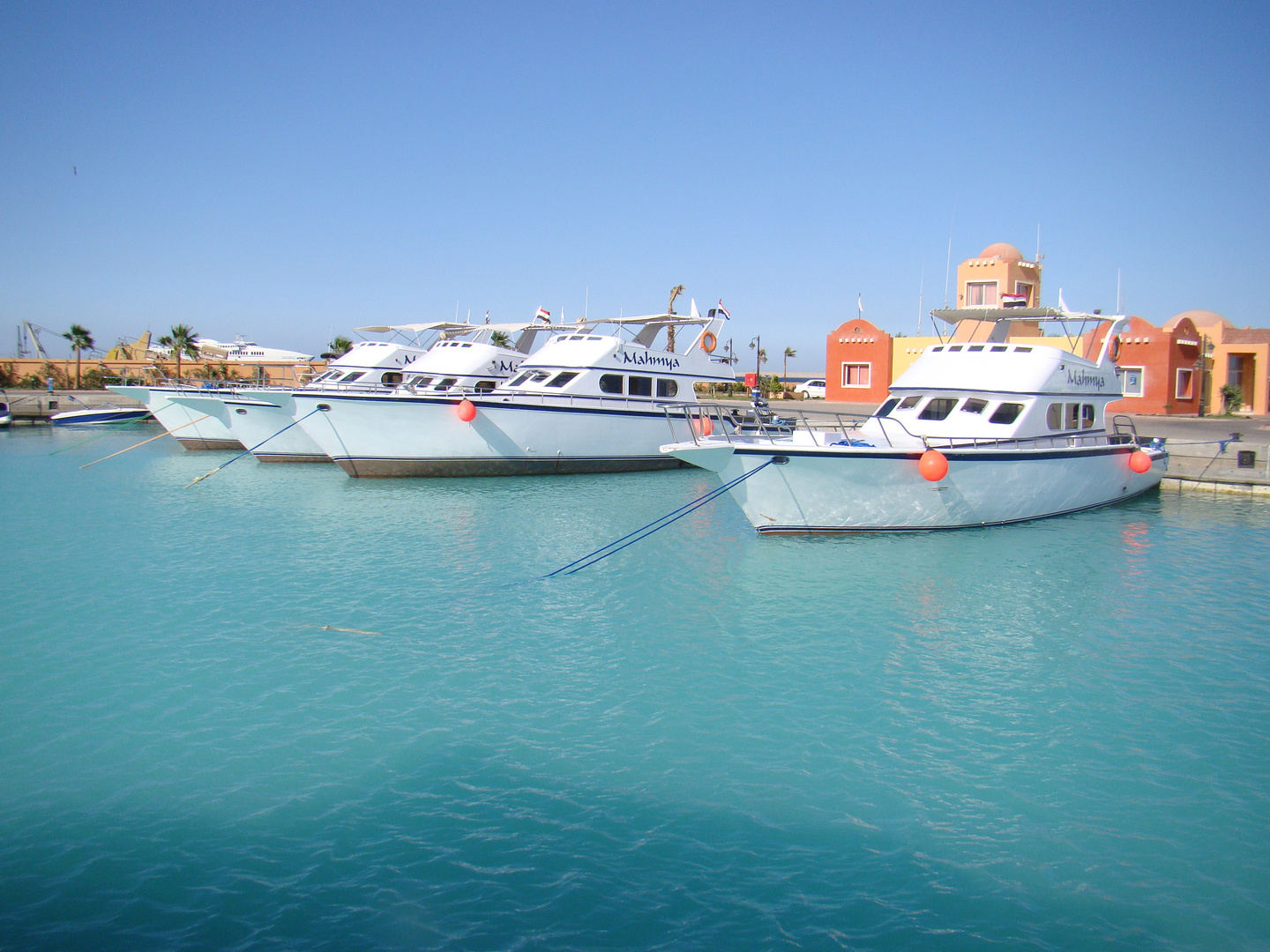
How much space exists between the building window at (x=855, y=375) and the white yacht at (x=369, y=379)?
20.4 m

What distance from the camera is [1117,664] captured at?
8461 millimetres

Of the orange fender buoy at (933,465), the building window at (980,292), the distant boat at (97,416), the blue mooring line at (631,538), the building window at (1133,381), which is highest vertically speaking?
the building window at (980,292)

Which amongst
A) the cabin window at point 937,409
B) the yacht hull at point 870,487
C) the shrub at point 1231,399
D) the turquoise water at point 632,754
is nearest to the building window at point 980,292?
the shrub at point 1231,399

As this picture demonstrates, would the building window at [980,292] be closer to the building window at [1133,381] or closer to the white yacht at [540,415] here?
the building window at [1133,381]

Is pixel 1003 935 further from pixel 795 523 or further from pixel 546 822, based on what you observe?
pixel 795 523

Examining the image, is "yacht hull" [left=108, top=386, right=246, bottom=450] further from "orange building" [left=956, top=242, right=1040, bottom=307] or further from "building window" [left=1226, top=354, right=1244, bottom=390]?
"building window" [left=1226, top=354, right=1244, bottom=390]

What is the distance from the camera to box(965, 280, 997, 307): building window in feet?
139

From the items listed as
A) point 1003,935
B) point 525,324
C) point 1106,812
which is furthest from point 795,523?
point 525,324

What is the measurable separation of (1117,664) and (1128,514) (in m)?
10.4

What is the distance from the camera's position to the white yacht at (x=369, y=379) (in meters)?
25.0

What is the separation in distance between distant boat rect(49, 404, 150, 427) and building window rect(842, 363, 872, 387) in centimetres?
3467

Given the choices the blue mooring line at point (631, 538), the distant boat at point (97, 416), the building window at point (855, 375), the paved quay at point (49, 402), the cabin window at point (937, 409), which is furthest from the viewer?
the building window at point (855, 375)

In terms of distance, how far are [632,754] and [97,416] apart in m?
42.0

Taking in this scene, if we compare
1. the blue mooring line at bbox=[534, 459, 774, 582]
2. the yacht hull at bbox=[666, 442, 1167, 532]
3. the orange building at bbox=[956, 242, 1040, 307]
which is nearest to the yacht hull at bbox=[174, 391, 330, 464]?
the blue mooring line at bbox=[534, 459, 774, 582]
